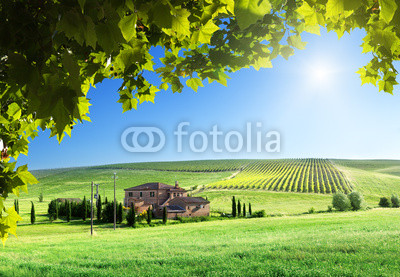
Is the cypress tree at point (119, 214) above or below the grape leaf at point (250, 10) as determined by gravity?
below

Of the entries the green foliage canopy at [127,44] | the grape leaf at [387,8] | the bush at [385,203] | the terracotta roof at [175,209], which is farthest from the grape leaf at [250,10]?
the bush at [385,203]

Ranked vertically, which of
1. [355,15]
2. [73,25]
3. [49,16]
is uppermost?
[355,15]

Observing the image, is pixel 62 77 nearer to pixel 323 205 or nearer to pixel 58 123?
pixel 58 123

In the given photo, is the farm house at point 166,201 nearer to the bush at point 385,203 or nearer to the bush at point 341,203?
the bush at point 341,203

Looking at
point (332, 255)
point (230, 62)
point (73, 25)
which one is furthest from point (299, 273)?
point (73, 25)

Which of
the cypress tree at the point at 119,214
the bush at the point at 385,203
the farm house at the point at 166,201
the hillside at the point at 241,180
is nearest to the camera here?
the cypress tree at the point at 119,214

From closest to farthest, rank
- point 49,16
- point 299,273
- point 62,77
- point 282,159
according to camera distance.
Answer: point 62,77
point 49,16
point 299,273
point 282,159

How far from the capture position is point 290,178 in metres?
97.2

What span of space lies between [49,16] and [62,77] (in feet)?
1.88

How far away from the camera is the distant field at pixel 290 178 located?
83.1 meters

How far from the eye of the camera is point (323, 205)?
2544 inches

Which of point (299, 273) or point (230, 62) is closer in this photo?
point (230, 62)

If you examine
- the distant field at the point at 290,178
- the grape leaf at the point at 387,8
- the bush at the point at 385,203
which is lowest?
the bush at the point at 385,203

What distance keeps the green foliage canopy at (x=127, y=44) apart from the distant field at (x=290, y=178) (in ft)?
262
